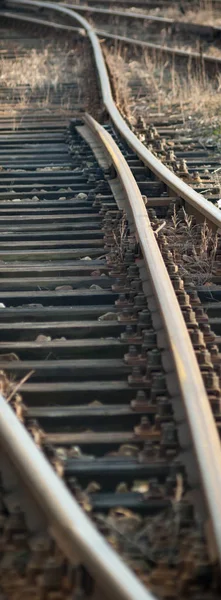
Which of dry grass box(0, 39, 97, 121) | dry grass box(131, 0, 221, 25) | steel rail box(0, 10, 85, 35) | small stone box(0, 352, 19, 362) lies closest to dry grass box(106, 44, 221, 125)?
dry grass box(0, 39, 97, 121)

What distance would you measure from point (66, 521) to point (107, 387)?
1599mm

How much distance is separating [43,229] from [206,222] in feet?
3.80

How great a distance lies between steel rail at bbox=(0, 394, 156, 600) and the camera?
3.17 m

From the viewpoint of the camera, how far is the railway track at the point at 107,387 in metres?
3.56

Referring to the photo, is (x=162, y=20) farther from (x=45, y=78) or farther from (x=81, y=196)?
(x=81, y=196)

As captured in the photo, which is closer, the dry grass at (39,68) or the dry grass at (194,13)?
the dry grass at (39,68)

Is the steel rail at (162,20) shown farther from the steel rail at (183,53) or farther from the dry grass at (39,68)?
the dry grass at (39,68)

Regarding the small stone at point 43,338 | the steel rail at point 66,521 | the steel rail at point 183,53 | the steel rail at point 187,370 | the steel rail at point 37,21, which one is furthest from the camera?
the steel rail at point 37,21

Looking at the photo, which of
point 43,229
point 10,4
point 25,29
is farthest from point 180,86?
point 10,4

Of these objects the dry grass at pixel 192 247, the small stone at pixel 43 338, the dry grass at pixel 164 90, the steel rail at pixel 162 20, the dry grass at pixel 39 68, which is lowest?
the small stone at pixel 43 338

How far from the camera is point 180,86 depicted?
43.4 feet

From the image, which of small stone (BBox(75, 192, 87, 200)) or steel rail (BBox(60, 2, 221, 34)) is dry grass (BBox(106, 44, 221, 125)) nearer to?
steel rail (BBox(60, 2, 221, 34))

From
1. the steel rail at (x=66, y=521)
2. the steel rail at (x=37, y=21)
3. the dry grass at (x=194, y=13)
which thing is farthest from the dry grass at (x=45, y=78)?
the steel rail at (x=66, y=521)

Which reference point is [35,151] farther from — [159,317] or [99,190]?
[159,317]
